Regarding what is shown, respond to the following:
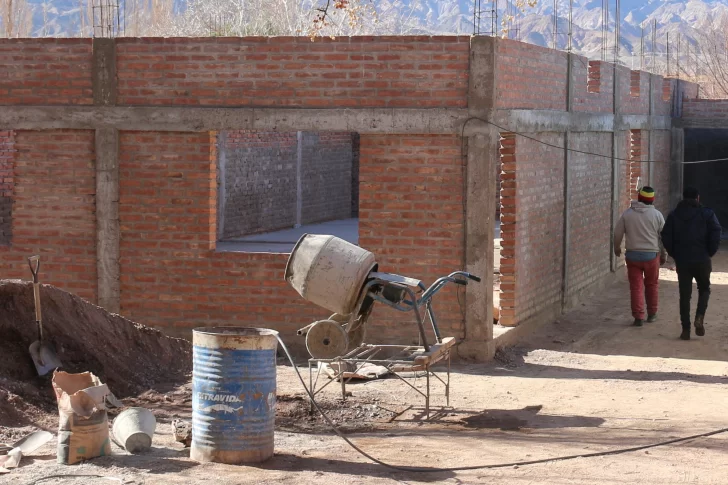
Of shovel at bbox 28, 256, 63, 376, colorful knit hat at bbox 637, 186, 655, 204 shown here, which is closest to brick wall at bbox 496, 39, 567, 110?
colorful knit hat at bbox 637, 186, 655, 204

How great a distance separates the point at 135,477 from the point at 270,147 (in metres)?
16.2

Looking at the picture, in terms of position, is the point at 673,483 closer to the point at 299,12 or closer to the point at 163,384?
Result: the point at 163,384

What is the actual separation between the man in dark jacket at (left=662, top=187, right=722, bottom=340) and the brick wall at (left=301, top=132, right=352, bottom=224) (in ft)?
41.3

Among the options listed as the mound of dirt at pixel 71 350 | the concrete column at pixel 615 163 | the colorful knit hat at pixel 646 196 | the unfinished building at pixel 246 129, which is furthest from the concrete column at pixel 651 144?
the mound of dirt at pixel 71 350

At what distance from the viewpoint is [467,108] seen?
11258 millimetres

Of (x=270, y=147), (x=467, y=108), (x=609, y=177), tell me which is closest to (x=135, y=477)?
(x=467, y=108)

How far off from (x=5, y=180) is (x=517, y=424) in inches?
437

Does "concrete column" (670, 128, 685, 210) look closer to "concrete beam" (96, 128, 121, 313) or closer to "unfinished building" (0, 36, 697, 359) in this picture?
"unfinished building" (0, 36, 697, 359)

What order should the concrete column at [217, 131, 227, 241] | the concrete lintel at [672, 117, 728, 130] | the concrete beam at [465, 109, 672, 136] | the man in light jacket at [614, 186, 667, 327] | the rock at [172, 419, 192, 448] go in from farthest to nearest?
the concrete lintel at [672, 117, 728, 130] < the concrete column at [217, 131, 227, 241] < the man in light jacket at [614, 186, 667, 327] < the concrete beam at [465, 109, 672, 136] < the rock at [172, 419, 192, 448]

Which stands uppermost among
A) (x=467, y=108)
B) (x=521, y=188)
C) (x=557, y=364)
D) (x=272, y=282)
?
(x=467, y=108)

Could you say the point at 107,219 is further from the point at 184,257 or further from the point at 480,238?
the point at 480,238

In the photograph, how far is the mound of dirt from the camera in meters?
8.97

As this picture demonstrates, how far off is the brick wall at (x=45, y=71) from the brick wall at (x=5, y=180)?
152 inches

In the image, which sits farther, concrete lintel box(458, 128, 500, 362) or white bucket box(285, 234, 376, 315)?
concrete lintel box(458, 128, 500, 362)
